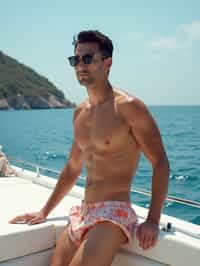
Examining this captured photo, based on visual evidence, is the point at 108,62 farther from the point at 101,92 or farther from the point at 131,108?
the point at 131,108

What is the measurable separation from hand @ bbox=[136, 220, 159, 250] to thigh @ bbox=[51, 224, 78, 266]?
0.38m

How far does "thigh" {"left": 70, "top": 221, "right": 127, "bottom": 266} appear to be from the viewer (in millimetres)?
2139

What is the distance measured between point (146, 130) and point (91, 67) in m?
0.49

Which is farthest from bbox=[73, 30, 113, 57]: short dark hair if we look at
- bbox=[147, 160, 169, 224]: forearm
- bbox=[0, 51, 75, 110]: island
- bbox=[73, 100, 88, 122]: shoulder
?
bbox=[0, 51, 75, 110]: island

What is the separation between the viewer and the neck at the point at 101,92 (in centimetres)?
249

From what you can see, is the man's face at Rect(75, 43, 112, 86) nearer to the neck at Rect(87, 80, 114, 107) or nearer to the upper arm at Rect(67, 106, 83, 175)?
the neck at Rect(87, 80, 114, 107)

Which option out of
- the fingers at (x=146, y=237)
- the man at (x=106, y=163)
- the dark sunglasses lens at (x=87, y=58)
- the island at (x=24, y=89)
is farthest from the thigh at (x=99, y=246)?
the island at (x=24, y=89)

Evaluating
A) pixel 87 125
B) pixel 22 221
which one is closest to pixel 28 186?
pixel 22 221

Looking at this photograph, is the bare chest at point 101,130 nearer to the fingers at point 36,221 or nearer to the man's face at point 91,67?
the man's face at point 91,67

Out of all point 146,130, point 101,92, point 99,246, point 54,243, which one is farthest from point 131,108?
point 54,243

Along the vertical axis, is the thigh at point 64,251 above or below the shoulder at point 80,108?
below

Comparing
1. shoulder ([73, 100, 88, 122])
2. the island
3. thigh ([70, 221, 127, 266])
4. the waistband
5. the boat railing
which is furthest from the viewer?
the island

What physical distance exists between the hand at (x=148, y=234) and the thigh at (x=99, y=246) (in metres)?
0.11

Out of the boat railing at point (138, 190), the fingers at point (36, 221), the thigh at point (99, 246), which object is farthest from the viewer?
the fingers at point (36, 221)
